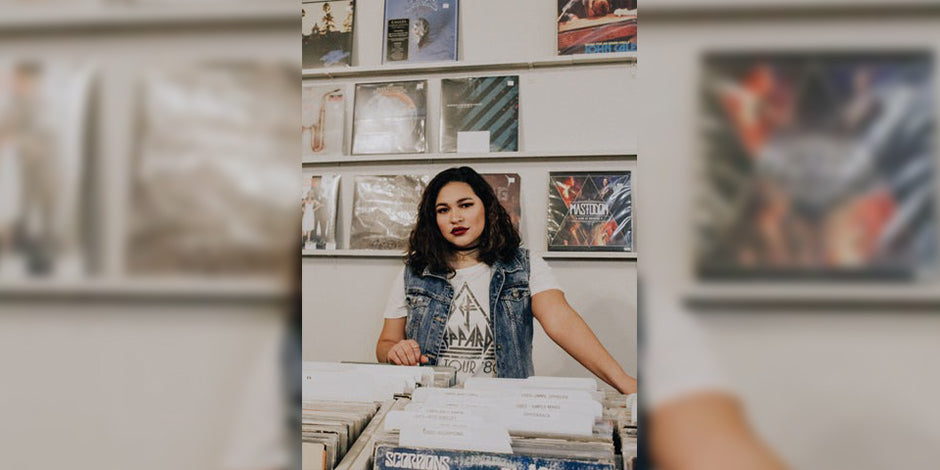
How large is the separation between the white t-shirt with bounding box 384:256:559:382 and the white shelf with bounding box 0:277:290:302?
10.7 inches

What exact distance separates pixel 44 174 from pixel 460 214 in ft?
2.33

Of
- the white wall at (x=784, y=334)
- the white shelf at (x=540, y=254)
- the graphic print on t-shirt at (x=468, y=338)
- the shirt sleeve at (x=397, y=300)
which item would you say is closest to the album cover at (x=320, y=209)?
the white shelf at (x=540, y=254)

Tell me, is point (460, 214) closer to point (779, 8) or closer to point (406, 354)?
point (406, 354)

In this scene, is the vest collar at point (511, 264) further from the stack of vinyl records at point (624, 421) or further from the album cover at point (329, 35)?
the album cover at point (329, 35)

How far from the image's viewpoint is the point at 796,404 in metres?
0.77

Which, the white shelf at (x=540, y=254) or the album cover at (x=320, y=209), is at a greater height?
the album cover at (x=320, y=209)

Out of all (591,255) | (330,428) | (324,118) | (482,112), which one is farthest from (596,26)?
(330,428)

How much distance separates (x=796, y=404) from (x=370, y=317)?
0.62 meters

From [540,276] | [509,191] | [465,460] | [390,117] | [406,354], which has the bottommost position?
[465,460]

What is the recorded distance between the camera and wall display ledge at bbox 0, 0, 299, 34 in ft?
2.87

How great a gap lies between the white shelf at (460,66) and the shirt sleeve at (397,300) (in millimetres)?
303

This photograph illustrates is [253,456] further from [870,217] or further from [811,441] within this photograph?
[870,217]

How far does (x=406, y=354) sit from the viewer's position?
827 millimetres

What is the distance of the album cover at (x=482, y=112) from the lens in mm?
808
